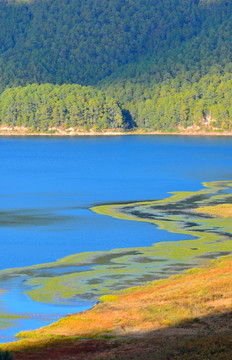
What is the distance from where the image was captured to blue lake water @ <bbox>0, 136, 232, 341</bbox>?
136 ft

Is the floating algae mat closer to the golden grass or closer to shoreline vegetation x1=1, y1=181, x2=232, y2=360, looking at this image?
shoreline vegetation x1=1, y1=181, x2=232, y2=360

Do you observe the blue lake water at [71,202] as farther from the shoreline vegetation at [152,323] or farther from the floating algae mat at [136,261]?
the shoreline vegetation at [152,323]

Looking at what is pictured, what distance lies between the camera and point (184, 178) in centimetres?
9806

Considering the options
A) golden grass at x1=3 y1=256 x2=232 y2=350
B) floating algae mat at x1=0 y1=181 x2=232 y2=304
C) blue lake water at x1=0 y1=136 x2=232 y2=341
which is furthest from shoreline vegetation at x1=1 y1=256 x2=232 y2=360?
floating algae mat at x1=0 y1=181 x2=232 y2=304

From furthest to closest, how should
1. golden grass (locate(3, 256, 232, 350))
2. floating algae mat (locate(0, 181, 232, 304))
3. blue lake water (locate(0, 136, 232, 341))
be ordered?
blue lake water (locate(0, 136, 232, 341)), floating algae mat (locate(0, 181, 232, 304)), golden grass (locate(3, 256, 232, 350))

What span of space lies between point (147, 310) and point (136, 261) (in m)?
12.8

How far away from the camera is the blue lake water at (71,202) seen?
41.6 m

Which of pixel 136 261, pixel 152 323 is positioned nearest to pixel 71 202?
pixel 136 261

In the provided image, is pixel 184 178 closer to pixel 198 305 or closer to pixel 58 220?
pixel 58 220

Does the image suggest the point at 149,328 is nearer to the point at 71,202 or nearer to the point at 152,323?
the point at 152,323

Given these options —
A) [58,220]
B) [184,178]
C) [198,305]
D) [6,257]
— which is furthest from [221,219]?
[184,178]

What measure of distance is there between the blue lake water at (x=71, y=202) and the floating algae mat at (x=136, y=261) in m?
1.27

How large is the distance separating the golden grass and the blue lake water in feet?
5.68

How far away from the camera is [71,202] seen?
7000cm
